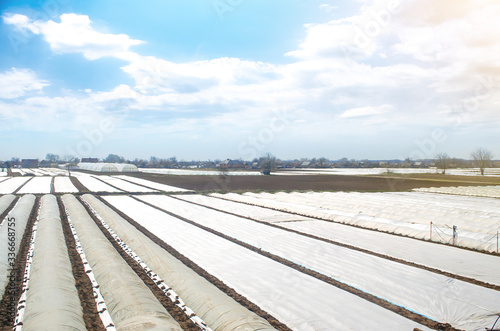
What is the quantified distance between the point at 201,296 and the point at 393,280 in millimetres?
3812

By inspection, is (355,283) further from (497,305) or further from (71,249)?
(71,249)

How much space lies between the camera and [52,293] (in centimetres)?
498

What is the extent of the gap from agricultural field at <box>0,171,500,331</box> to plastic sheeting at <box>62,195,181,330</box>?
23 millimetres

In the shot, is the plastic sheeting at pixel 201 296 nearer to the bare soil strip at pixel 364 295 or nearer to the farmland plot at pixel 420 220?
the bare soil strip at pixel 364 295

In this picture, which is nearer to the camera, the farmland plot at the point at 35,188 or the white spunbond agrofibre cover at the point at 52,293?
the white spunbond agrofibre cover at the point at 52,293

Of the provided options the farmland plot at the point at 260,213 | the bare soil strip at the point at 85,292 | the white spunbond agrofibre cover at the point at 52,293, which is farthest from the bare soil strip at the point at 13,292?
the farmland plot at the point at 260,213

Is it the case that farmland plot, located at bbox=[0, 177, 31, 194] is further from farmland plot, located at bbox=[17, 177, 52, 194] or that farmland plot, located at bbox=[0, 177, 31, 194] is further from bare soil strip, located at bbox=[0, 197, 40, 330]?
bare soil strip, located at bbox=[0, 197, 40, 330]

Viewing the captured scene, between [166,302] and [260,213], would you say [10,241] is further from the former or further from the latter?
[260,213]

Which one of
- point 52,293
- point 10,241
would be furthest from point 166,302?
point 10,241

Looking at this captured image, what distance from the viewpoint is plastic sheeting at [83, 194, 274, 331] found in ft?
13.8

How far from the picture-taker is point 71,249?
8320 mm

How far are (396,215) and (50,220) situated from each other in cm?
1299

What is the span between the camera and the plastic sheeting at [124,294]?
160 inches

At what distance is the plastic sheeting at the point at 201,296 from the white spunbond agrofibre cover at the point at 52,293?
4.97 feet
